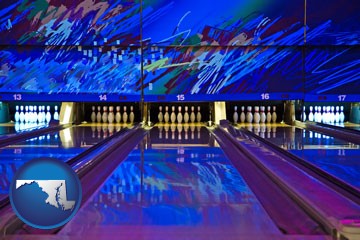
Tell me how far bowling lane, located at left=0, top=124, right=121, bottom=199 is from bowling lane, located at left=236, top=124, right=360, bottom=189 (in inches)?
49.1

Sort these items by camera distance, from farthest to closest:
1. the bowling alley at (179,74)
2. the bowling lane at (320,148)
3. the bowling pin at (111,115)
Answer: the bowling pin at (111,115) → the bowling alley at (179,74) → the bowling lane at (320,148)

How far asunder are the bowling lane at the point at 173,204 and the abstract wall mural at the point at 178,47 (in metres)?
2.00

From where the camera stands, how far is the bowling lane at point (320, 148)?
228cm

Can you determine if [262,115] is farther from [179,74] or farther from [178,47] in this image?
[178,47]

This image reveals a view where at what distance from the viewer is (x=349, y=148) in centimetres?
309

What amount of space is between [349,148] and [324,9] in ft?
6.58

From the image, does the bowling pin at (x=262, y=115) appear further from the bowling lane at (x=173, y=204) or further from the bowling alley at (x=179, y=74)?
the bowling lane at (x=173, y=204)

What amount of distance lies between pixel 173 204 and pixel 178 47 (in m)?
3.12

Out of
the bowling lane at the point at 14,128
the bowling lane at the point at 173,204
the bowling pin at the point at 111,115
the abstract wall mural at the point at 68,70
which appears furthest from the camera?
the bowling pin at the point at 111,115

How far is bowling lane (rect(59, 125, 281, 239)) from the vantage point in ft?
4.36

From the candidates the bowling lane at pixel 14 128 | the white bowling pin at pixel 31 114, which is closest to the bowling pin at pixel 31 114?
the white bowling pin at pixel 31 114

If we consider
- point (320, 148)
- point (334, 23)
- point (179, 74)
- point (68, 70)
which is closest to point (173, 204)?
point (320, 148)

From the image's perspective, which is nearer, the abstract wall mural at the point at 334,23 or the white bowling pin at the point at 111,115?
the abstract wall mural at the point at 334,23

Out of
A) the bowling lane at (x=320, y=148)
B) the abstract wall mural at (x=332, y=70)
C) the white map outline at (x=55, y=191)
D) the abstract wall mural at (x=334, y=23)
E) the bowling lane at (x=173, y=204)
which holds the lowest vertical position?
the bowling lane at (x=173, y=204)
